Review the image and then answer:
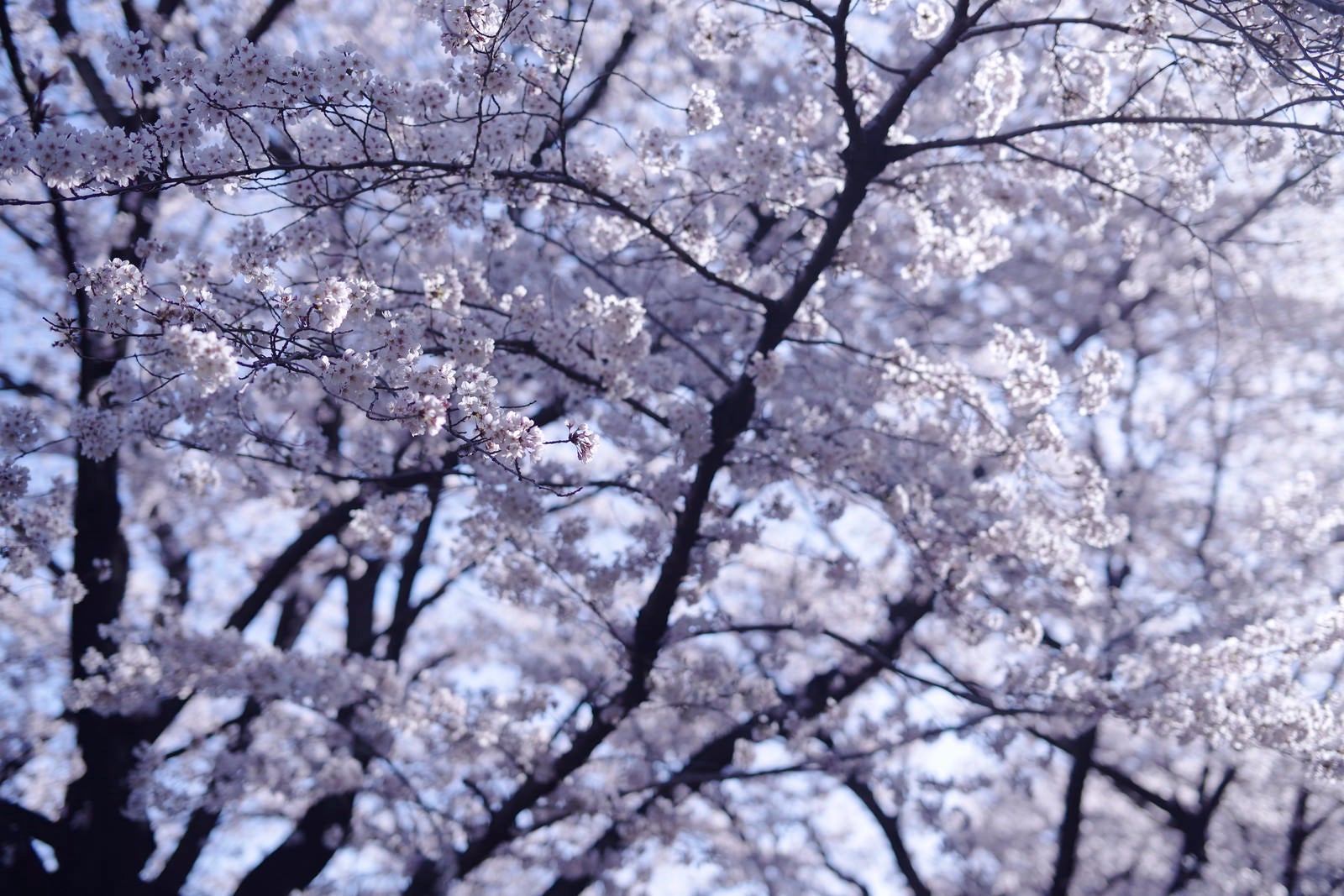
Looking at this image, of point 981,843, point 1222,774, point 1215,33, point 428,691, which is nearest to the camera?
point 1215,33

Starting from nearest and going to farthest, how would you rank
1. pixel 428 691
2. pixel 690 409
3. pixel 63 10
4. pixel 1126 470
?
1. pixel 690 409
2. pixel 63 10
3. pixel 428 691
4. pixel 1126 470

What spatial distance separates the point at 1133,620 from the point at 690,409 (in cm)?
583

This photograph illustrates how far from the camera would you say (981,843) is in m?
13.2

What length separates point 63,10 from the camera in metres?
6.81

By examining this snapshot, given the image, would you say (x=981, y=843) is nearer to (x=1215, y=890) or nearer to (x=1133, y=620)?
(x=1215, y=890)

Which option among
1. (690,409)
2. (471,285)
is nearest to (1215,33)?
(690,409)

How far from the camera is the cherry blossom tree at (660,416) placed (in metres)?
4.06

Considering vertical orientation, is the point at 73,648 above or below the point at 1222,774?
below

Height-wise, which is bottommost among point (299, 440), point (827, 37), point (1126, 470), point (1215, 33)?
point (299, 440)

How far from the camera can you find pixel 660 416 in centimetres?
604

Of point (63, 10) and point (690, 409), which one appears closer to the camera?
point (690, 409)

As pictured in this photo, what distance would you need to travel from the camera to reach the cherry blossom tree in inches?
160

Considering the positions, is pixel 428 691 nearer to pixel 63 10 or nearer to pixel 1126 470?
pixel 63 10

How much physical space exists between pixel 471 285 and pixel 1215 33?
4.44 metres
